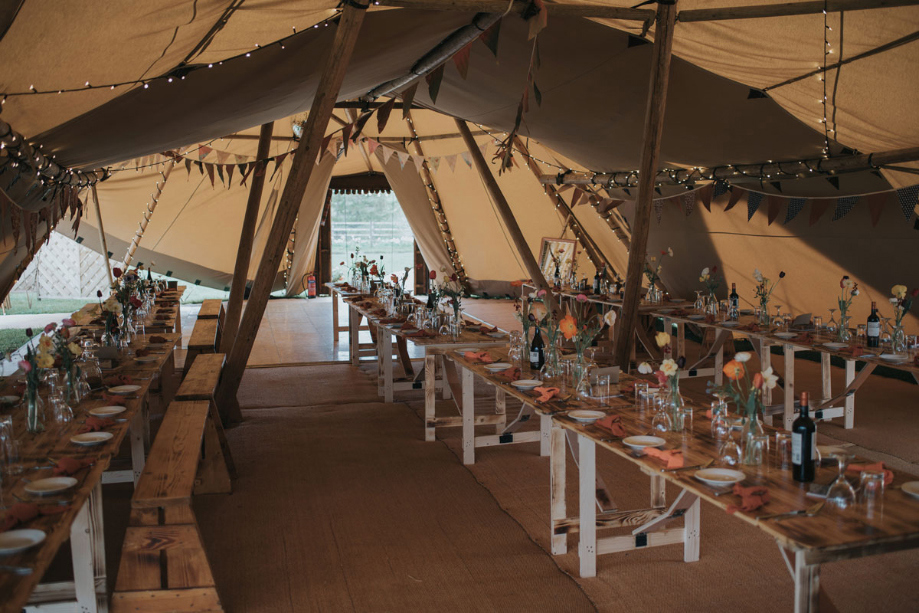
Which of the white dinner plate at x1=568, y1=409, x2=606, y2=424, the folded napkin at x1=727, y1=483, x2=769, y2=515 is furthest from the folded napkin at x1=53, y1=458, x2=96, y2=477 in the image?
the folded napkin at x1=727, y1=483, x2=769, y2=515

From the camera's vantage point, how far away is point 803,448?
241 cm

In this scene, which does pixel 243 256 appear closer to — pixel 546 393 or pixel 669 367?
pixel 546 393

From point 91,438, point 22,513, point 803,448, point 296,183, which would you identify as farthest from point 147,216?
point 803,448

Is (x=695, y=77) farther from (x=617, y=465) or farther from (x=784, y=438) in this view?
(x=784, y=438)

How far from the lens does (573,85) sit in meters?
5.75

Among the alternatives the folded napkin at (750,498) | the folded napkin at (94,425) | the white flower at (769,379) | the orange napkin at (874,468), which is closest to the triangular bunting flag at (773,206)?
the white flower at (769,379)

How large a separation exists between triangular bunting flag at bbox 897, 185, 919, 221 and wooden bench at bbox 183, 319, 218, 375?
5.04m

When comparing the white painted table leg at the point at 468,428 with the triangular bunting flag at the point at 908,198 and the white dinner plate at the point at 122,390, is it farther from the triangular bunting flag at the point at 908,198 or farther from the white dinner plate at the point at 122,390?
the triangular bunting flag at the point at 908,198

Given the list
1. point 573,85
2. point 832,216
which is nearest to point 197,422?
point 573,85

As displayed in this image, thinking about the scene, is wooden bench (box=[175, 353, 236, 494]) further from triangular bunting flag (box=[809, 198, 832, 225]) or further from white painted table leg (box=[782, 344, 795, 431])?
triangular bunting flag (box=[809, 198, 832, 225])

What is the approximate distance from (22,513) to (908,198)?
17.0 ft

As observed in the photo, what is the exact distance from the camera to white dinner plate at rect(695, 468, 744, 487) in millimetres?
2441

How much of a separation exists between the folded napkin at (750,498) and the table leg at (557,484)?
1260mm

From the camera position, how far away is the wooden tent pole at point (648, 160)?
4.68 m
